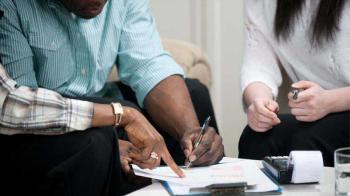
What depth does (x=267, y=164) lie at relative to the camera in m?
1.31

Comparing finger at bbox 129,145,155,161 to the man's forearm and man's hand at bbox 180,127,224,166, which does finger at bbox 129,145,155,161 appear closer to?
man's hand at bbox 180,127,224,166

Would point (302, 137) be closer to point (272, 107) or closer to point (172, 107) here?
point (272, 107)

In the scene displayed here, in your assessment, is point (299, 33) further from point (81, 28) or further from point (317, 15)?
point (81, 28)

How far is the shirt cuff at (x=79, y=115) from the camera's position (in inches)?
50.8

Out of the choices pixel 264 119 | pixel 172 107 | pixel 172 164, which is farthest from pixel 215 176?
pixel 172 107

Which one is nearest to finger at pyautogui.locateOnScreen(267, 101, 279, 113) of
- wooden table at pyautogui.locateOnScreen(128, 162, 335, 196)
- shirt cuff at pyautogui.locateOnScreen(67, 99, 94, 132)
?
wooden table at pyautogui.locateOnScreen(128, 162, 335, 196)

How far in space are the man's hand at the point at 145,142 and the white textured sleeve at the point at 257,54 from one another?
51 cm

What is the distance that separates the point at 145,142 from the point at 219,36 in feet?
5.02

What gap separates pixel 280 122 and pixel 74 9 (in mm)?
590

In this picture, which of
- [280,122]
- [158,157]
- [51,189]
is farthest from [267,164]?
[51,189]

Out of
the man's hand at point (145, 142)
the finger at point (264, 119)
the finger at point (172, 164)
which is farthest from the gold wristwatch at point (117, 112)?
the finger at point (264, 119)

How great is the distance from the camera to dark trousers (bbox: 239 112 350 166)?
1.55 meters

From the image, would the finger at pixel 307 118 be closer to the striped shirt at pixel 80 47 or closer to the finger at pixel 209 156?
the finger at pixel 209 156

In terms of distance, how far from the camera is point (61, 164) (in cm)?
129
